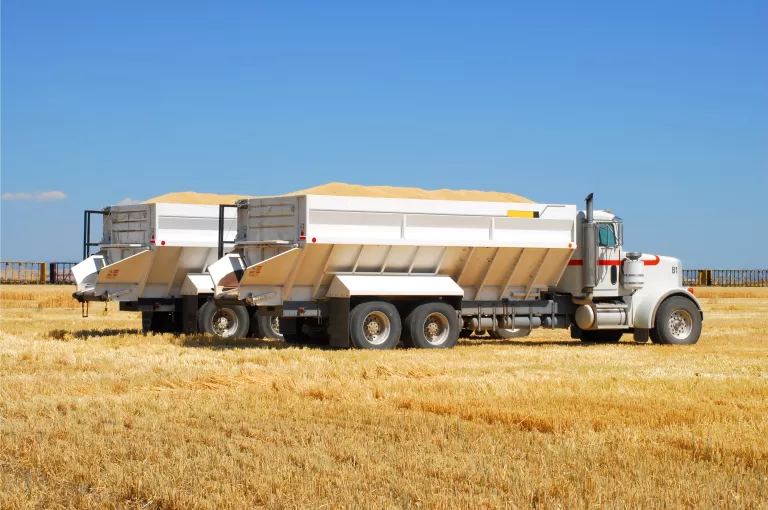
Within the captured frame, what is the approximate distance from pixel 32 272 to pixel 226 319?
2364 inches

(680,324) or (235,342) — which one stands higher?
(680,324)

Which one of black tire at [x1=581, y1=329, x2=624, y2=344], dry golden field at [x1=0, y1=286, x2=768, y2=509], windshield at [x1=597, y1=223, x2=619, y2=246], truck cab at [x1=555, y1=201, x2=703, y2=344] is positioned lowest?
dry golden field at [x1=0, y1=286, x2=768, y2=509]

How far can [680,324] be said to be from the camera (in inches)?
924

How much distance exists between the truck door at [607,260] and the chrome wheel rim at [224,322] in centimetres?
837

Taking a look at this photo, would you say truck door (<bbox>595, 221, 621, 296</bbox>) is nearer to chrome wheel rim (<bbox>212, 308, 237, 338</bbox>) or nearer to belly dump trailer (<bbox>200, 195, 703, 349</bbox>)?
belly dump trailer (<bbox>200, 195, 703, 349</bbox>)

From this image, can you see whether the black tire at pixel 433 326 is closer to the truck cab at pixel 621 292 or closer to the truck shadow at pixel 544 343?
the truck shadow at pixel 544 343

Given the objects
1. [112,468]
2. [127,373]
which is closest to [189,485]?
[112,468]

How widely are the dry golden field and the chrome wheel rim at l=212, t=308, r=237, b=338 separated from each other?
531cm

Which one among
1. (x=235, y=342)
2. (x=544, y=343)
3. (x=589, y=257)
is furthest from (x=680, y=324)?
(x=235, y=342)

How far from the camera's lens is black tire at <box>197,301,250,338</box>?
23719mm

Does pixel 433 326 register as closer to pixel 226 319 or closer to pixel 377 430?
pixel 226 319

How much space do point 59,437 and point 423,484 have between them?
13.0 feet

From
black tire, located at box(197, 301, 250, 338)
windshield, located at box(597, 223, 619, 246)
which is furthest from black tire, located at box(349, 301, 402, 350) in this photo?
windshield, located at box(597, 223, 619, 246)

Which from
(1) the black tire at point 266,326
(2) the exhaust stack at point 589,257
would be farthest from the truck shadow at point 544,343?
(1) the black tire at point 266,326
